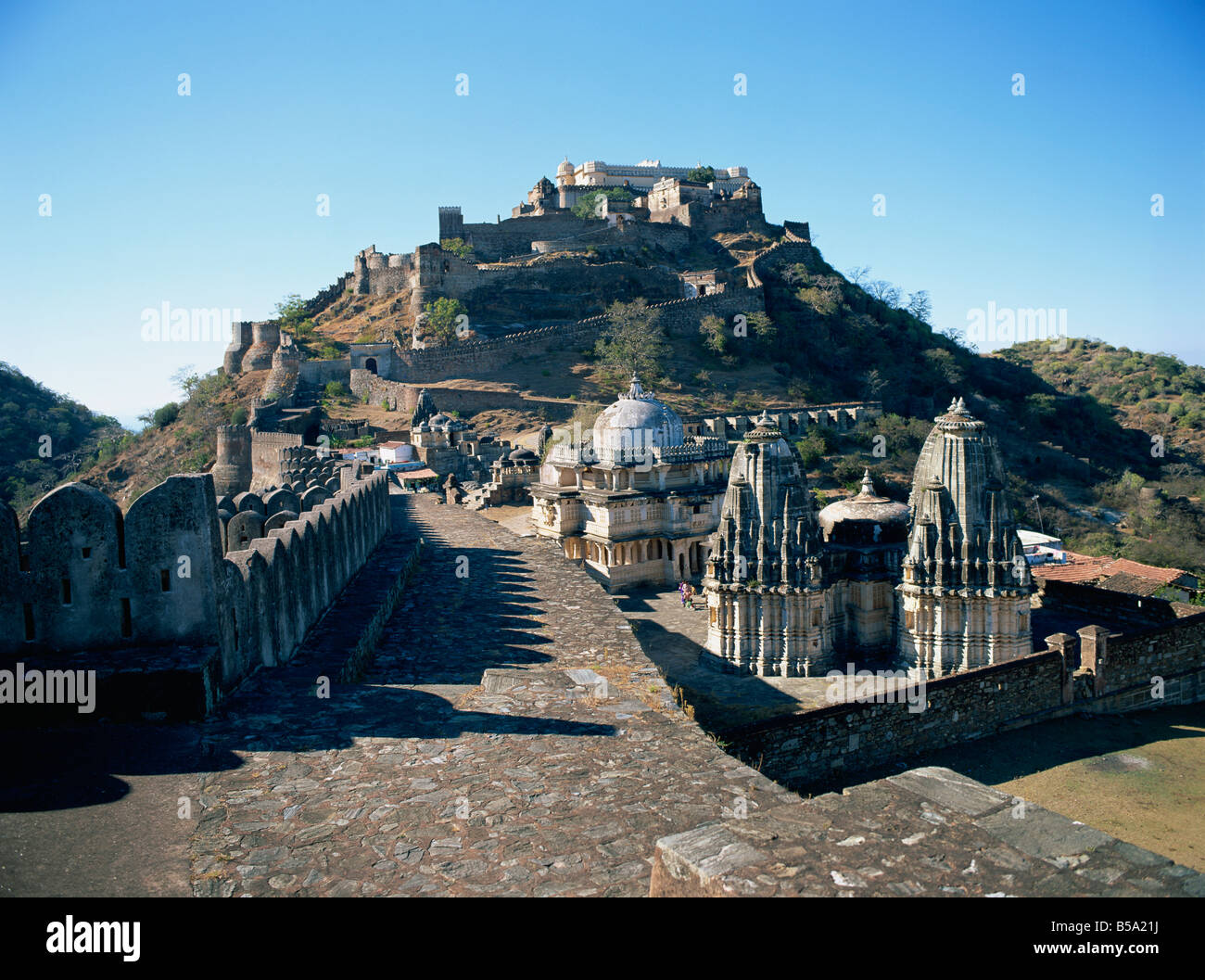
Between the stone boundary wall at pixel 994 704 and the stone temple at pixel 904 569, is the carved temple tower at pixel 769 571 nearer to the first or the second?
the stone temple at pixel 904 569

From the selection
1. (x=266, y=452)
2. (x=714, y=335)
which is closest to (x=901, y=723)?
(x=266, y=452)

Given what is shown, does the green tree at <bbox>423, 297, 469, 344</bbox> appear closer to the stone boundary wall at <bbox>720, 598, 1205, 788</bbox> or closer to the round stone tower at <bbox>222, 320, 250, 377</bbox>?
the round stone tower at <bbox>222, 320, 250, 377</bbox>

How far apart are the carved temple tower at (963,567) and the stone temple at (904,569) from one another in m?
0.02

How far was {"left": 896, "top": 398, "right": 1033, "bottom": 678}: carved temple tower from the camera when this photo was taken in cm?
1658

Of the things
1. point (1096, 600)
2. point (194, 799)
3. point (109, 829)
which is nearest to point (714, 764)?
point (194, 799)

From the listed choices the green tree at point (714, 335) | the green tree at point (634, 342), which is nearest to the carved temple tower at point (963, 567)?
the green tree at point (634, 342)

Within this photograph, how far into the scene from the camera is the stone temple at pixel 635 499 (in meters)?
24.8

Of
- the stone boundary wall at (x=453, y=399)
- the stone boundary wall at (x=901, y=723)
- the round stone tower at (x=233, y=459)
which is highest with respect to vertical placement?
the stone boundary wall at (x=453, y=399)

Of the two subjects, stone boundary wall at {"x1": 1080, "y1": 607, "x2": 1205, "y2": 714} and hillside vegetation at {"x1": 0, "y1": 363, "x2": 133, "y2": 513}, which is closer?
stone boundary wall at {"x1": 1080, "y1": 607, "x2": 1205, "y2": 714}

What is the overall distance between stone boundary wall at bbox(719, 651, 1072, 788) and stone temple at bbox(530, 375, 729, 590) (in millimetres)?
10883

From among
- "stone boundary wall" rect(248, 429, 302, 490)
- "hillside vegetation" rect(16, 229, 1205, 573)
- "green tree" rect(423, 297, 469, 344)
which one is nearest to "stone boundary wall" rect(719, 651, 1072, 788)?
"hillside vegetation" rect(16, 229, 1205, 573)
